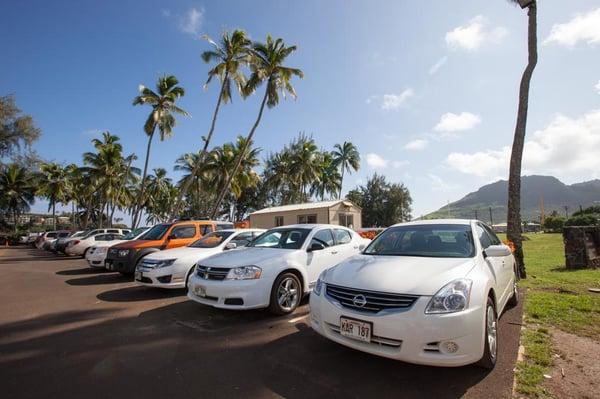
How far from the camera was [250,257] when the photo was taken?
18.9 feet

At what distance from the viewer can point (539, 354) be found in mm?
3830

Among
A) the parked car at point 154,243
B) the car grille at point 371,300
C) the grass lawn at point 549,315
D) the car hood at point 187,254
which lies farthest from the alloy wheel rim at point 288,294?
the parked car at point 154,243

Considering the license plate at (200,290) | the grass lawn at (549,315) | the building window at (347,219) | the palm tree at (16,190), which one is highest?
the palm tree at (16,190)

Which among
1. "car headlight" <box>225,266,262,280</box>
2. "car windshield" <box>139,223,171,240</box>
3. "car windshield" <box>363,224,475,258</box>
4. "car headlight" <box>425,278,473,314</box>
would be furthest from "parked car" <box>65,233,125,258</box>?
"car headlight" <box>425,278,473,314</box>

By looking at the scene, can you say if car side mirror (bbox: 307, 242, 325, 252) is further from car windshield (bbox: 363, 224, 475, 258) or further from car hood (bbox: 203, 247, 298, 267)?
car windshield (bbox: 363, 224, 475, 258)

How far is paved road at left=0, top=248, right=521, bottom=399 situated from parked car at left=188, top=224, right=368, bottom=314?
1.15 feet

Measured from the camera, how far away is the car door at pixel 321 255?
614cm

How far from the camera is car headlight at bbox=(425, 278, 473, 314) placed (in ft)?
10.3

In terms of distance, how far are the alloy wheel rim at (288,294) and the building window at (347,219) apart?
2113 cm

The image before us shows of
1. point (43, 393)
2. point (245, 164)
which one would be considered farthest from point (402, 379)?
point (245, 164)

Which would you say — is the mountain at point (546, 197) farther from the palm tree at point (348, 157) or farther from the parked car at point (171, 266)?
the parked car at point (171, 266)

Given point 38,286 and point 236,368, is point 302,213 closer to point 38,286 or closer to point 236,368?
point 38,286

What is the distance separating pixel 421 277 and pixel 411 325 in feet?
1.89

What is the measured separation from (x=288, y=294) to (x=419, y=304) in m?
3.01
